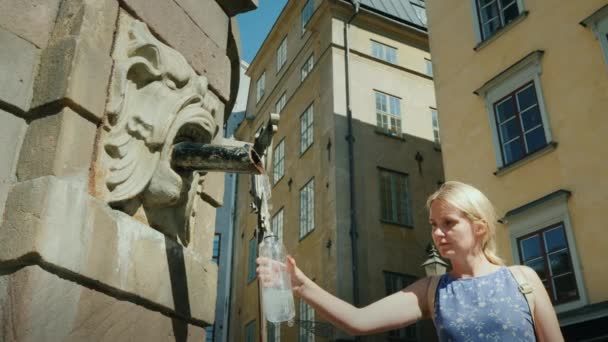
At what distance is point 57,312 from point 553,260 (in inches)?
407

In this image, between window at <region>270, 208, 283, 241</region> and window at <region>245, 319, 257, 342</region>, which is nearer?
window at <region>245, 319, 257, 342</region>

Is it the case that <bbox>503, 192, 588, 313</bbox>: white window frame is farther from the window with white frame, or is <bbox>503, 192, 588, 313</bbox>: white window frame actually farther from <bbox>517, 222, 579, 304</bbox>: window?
the window with white frame

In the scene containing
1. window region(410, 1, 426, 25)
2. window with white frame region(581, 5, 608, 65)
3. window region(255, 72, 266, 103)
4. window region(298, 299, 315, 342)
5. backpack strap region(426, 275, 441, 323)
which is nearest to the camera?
backpack strap region(426, 275, 441, 323)

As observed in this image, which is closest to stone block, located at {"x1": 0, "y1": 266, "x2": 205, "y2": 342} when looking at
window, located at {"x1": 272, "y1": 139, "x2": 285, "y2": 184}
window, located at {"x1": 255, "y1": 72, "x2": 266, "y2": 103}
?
window, located at {"x1": 272, "y1": 139, "x2": 285, "y2": 184}

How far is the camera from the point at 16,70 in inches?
88.5

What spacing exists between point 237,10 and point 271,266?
198cm

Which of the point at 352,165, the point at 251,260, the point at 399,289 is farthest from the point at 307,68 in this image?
the point at 399,289

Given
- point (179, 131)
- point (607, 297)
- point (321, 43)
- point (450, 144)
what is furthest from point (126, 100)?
point (321, 43)

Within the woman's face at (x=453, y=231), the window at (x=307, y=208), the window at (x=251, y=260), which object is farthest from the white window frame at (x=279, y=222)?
the woman's face at (x=453, y=231)

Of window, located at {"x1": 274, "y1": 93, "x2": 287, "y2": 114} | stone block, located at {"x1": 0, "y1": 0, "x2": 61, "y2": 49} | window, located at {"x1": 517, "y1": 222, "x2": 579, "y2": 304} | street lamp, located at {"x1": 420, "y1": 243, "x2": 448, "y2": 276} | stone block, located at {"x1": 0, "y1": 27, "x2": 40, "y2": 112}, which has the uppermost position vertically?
window, located at {"x1": 274, "y1": 93, "x2": 287, "y2": 114}

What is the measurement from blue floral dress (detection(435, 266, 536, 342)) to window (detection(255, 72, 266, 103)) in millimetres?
24355

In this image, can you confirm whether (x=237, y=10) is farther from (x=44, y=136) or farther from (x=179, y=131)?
(x=44, y=136)

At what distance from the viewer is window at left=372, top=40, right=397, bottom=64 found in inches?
832

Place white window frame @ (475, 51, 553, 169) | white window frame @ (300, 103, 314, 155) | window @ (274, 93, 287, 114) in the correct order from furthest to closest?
window @ (274, 93, 287, 114)
white window frame @ (300, 103, 314, 155)
white window frame @ (475, 51, 553, 169)
